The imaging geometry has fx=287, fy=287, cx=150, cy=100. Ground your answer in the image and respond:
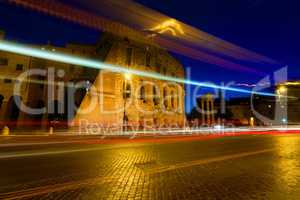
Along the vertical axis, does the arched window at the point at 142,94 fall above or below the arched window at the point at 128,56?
below

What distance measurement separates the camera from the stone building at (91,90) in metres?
39.5

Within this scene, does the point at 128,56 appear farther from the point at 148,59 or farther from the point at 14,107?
the point at 14,107

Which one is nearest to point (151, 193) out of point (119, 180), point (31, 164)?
point (119, 180)

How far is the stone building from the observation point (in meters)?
39.5

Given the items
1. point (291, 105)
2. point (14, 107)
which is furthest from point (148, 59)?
point (291, 105)

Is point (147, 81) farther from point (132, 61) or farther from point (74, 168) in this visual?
point (74, 168)

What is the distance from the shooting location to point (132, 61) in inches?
1885

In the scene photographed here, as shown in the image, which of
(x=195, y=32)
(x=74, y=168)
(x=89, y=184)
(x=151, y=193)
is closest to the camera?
(x=151, y=193)

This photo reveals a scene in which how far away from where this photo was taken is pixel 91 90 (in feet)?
127

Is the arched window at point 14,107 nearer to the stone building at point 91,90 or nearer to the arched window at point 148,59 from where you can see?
the stone building at point 91,90

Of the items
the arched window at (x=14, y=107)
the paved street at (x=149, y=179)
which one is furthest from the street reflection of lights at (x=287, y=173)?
the arched window at (x=14, y=107)

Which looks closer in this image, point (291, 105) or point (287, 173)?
point (287, 173)

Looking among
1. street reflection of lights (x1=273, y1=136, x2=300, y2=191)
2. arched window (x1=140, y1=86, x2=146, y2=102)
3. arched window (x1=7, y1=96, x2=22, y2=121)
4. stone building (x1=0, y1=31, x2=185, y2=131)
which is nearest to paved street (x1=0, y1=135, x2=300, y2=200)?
street reflection of lights (x1=273, y1=136, x2=300, y2=191)

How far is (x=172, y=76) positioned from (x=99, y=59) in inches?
661
